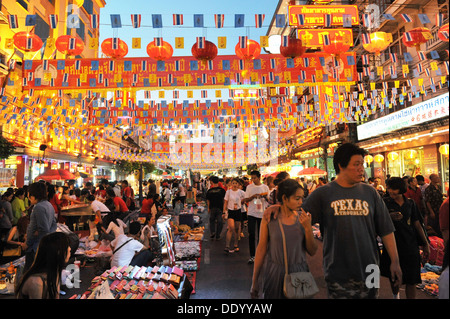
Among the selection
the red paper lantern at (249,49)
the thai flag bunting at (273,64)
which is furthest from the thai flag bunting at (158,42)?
the thai flag bunting at (273,64)

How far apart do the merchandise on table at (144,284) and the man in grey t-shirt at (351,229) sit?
248 centimetres

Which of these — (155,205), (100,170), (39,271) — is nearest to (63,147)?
(100,170)

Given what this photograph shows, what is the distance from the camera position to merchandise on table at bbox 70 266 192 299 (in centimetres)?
421

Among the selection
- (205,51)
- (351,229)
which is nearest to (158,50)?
(205,51)

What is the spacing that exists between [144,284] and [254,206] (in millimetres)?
3236

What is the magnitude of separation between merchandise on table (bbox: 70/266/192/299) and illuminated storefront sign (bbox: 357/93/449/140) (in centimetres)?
841

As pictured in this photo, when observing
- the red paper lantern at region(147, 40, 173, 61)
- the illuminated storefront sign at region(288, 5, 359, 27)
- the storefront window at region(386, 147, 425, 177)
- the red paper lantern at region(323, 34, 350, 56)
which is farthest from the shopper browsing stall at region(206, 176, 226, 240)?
the illuminated storefront sign at region(288, 5, 359, 27)

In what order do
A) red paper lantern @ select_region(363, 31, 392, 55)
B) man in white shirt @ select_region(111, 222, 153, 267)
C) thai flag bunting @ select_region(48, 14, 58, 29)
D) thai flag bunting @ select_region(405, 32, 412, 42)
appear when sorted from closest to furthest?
man in white shirt @ select_region(111, 222, 153, 267) < thai flag bunting @ select_region(48, 14, 58, 29) < thai flag bunting @ select_region(405, 32, 412, 42) < red paper lantern @ select_region(363, 31, 392, 55)

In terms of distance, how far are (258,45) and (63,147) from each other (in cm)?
1823

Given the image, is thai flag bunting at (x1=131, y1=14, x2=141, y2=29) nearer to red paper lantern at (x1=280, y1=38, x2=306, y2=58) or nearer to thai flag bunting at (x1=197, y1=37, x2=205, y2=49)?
thai flag bunting at (x1=197, y1=37, x2=205, y2=49)

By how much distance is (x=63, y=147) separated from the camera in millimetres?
21281

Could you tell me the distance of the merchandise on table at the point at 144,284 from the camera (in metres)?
4.21
